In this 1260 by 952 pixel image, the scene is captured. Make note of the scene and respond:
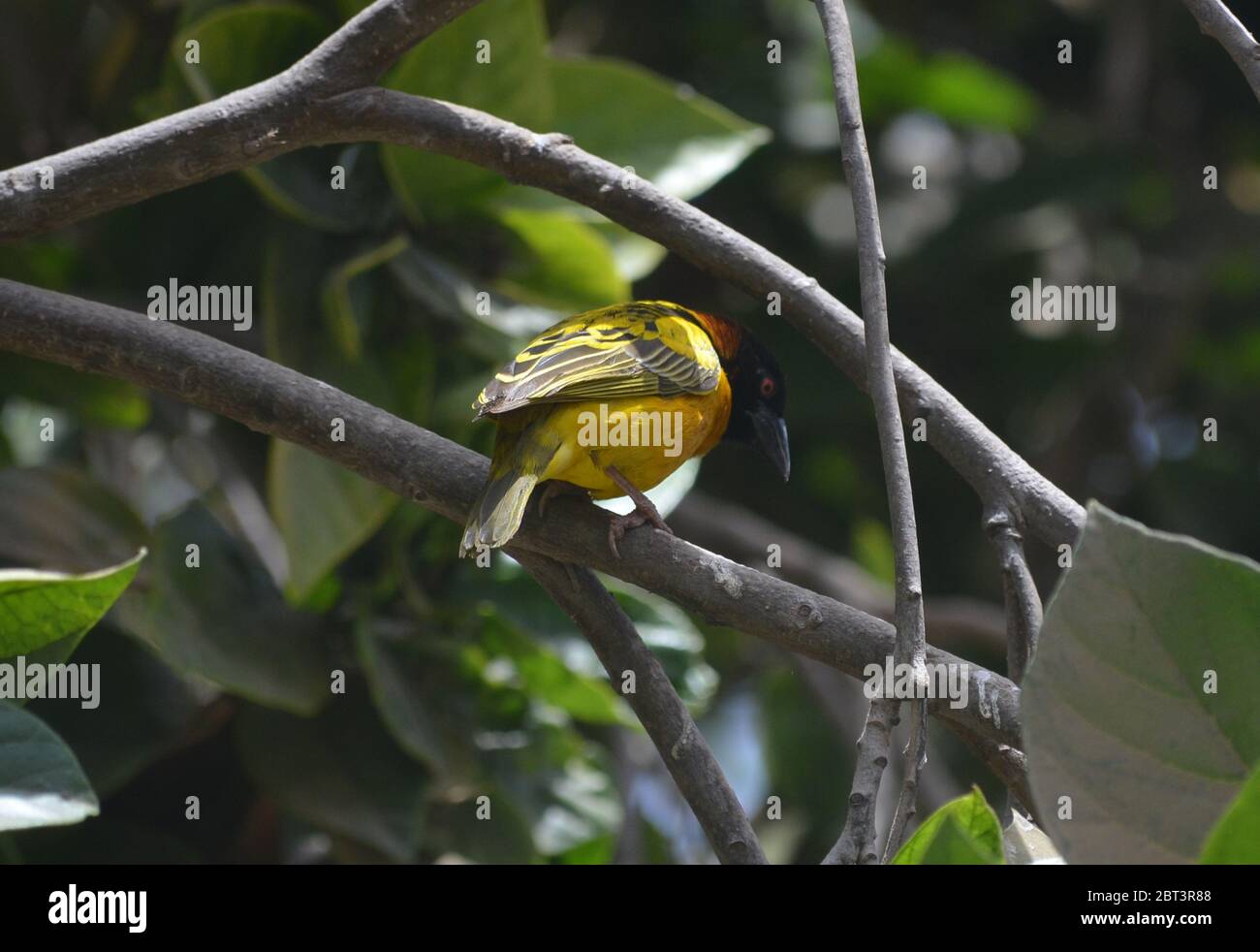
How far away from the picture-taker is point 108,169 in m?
1.95

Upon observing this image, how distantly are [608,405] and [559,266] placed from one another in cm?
55

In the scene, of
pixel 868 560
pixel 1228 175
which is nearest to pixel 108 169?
pixel 868 560

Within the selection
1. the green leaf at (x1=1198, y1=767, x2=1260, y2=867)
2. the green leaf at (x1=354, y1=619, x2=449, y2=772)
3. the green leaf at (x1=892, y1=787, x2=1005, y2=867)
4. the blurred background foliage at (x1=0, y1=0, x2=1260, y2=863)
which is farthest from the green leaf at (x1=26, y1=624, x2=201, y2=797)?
the green leaf at (x1=1198, y1=767, x2=1260, y2=867)

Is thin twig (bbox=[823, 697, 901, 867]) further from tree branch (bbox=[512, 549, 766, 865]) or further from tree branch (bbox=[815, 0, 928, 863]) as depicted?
tree branch (bbox=[512, 549, 766, 865])

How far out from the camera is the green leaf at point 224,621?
2.65 meters

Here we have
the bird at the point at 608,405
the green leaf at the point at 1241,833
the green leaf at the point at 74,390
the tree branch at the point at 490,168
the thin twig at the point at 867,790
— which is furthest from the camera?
the green leaf at the point at 74,390

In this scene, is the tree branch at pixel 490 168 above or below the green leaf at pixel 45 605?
above

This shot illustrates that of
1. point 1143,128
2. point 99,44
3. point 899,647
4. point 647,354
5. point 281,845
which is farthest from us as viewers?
point 1143,128

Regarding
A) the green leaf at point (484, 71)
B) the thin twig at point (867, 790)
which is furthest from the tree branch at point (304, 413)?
the green leaf at point (484, 71)

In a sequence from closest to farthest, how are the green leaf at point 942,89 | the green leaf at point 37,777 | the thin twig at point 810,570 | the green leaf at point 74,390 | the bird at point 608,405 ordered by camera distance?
the green leaf at point 37,777 → the bird at point 608,405 → the green leaf at point 74,390 → the thin twig at point 810,570 → the green leaf at point 942,89

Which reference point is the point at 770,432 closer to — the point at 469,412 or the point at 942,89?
the point at 469,412

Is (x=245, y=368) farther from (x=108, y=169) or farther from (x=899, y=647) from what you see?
(x=899, y=647)

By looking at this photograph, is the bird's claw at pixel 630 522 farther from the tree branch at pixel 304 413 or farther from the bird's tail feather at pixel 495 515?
the bird's tail feather at pixel 495 515

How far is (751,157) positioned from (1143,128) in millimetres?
1771
